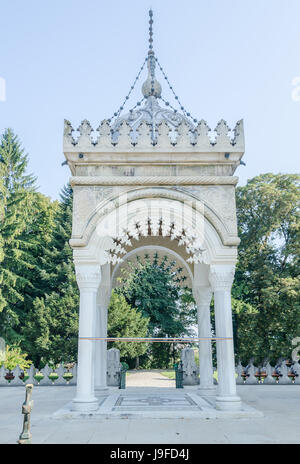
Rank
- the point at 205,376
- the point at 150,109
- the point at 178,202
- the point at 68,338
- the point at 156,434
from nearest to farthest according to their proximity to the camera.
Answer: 1. the point at 156,434
2. the point at 178,202
3. the point at 205,376
4. the point at 150,109
5. the point at 68,338

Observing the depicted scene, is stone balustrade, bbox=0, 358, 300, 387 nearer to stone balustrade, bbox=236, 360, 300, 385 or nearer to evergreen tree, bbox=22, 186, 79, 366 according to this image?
stone balustrade, bbox=236, 360, 300, 385

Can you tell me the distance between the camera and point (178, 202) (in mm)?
6836

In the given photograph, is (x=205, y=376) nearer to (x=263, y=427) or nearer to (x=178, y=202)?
(x=263, y=427)

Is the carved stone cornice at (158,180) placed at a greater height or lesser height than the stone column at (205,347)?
greater

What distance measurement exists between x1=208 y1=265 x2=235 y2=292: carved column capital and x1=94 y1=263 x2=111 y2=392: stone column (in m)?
3.09

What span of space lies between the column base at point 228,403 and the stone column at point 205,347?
2178mm

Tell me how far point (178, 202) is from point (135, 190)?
86cm

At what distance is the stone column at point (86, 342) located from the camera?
19.6 ft

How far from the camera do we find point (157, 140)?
7031mm

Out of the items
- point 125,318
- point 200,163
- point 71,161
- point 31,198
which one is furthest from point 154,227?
point 31,198

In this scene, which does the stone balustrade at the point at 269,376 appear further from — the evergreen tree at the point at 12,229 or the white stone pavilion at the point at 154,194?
the evergreen tree at the point at 12,229

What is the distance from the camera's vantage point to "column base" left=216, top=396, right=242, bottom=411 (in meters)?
5.89

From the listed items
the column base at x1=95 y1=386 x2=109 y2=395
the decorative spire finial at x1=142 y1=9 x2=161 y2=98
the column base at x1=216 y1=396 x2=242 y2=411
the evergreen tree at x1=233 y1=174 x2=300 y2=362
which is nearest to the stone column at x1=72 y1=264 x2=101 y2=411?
the column base at x1=216 y1=396 x2=242 y2=411

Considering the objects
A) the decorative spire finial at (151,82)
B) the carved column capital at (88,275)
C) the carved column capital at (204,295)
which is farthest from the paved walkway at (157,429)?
the decorative spire finial at (151,82)
